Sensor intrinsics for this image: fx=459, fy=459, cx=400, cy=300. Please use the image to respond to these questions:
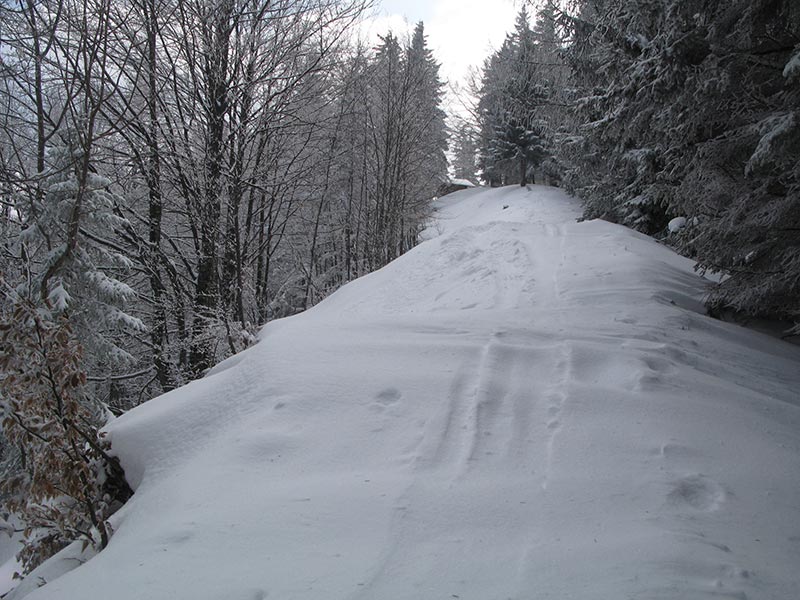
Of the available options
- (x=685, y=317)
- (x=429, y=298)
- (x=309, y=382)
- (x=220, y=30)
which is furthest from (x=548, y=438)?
(x=220, y=30)

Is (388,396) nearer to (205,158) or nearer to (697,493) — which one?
(697,493)

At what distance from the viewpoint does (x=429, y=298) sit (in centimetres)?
751

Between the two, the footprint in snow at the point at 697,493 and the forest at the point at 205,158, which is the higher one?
the forest at the point at 205,158

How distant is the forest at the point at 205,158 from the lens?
318cm

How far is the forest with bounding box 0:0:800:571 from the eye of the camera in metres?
3.18

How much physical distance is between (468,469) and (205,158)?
21.7 ft

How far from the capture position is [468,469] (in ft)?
8.61

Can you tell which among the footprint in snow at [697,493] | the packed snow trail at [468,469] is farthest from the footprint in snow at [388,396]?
the footprint in snow at [697,493]

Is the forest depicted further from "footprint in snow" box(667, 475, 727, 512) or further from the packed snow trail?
"footprint in snow" box(667, 475, 727, 512)

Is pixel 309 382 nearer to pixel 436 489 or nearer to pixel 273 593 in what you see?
pixel 436 489

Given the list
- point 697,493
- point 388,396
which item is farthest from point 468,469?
point 697,493

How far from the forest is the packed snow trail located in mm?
750

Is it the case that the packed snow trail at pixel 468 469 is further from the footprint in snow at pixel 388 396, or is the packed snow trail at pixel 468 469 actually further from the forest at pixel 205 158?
the forest at pixel 205 158

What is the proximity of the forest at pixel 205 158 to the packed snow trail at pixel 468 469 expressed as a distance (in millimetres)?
750
